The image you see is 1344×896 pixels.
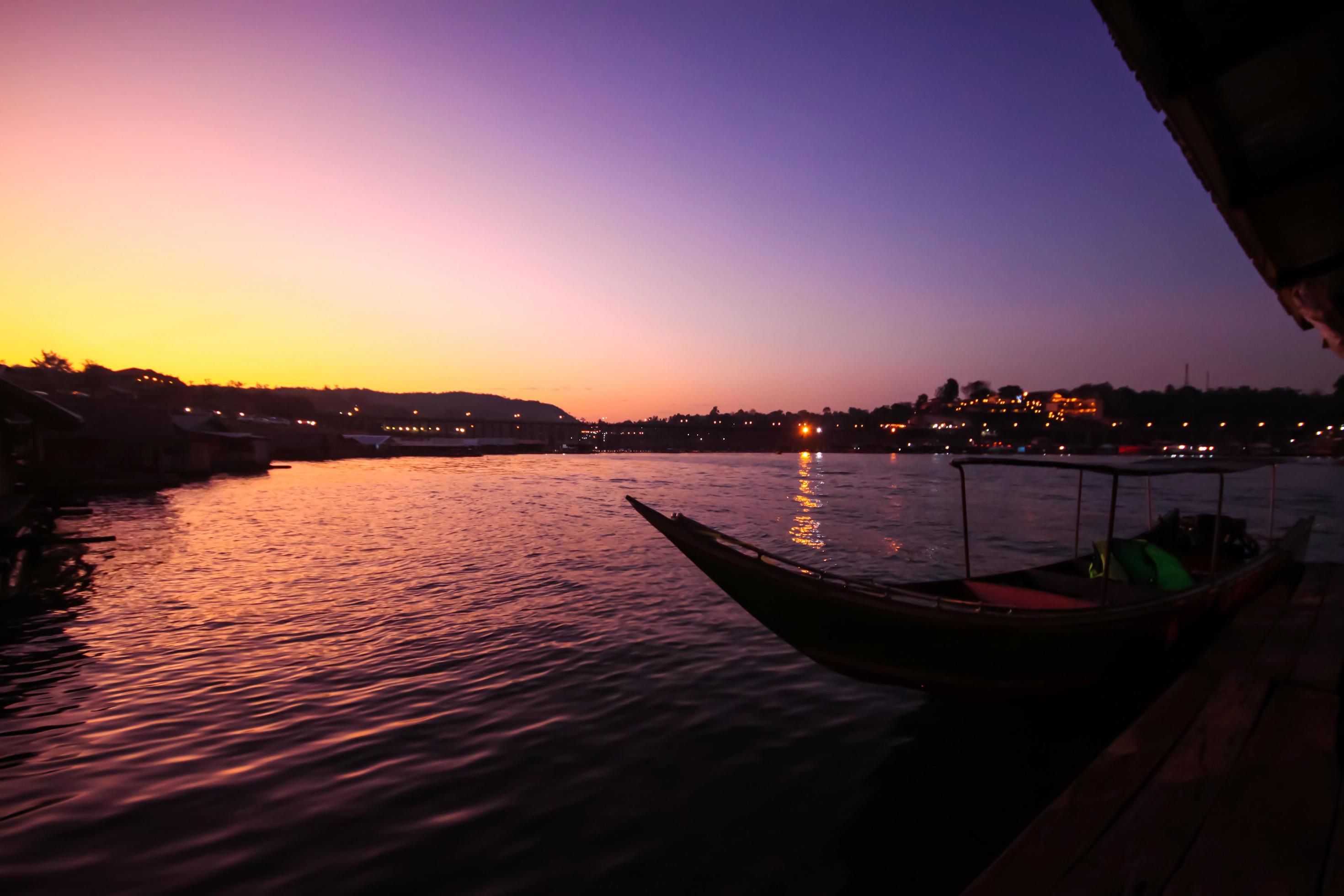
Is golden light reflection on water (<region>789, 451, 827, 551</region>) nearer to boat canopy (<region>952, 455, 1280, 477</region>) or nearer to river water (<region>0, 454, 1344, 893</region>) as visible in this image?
river water (<region>0, 454, 1344, 893</region>)

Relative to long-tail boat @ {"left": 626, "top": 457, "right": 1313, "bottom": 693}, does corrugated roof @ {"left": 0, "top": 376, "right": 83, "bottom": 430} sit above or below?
above

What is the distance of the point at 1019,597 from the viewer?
7.38 meters

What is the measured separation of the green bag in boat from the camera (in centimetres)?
792

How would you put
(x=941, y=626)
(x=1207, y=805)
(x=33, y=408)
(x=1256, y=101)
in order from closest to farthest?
1. (x=1256, y=101)
2. (x=1207, y=805)
3. (x=941, y=626)
4. (x=33, y=408)

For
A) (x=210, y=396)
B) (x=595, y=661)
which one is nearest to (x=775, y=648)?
(x=595, y=661)

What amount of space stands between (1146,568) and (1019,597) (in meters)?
2.45

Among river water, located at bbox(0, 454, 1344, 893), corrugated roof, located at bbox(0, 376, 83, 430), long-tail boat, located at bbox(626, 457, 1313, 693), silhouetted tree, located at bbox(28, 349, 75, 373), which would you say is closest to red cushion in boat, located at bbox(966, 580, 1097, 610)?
long-tail boat, located at bbox(626, 457, 1313, 693)

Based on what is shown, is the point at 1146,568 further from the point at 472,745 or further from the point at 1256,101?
the point at 472,745

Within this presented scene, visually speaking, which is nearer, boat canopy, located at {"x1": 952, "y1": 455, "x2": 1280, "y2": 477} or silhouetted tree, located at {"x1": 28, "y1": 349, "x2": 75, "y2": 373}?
boat canopy, located at {"x1": 952, "y1": 455, "x2": 1280, "y2": 477}

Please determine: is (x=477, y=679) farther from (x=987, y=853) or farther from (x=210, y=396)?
(x=210, y=396)

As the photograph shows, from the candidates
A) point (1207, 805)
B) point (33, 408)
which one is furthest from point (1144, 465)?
point (33, 408)

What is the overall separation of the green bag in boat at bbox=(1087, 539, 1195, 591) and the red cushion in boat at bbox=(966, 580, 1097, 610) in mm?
1180

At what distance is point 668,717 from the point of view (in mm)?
6789

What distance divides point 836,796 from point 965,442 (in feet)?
651
